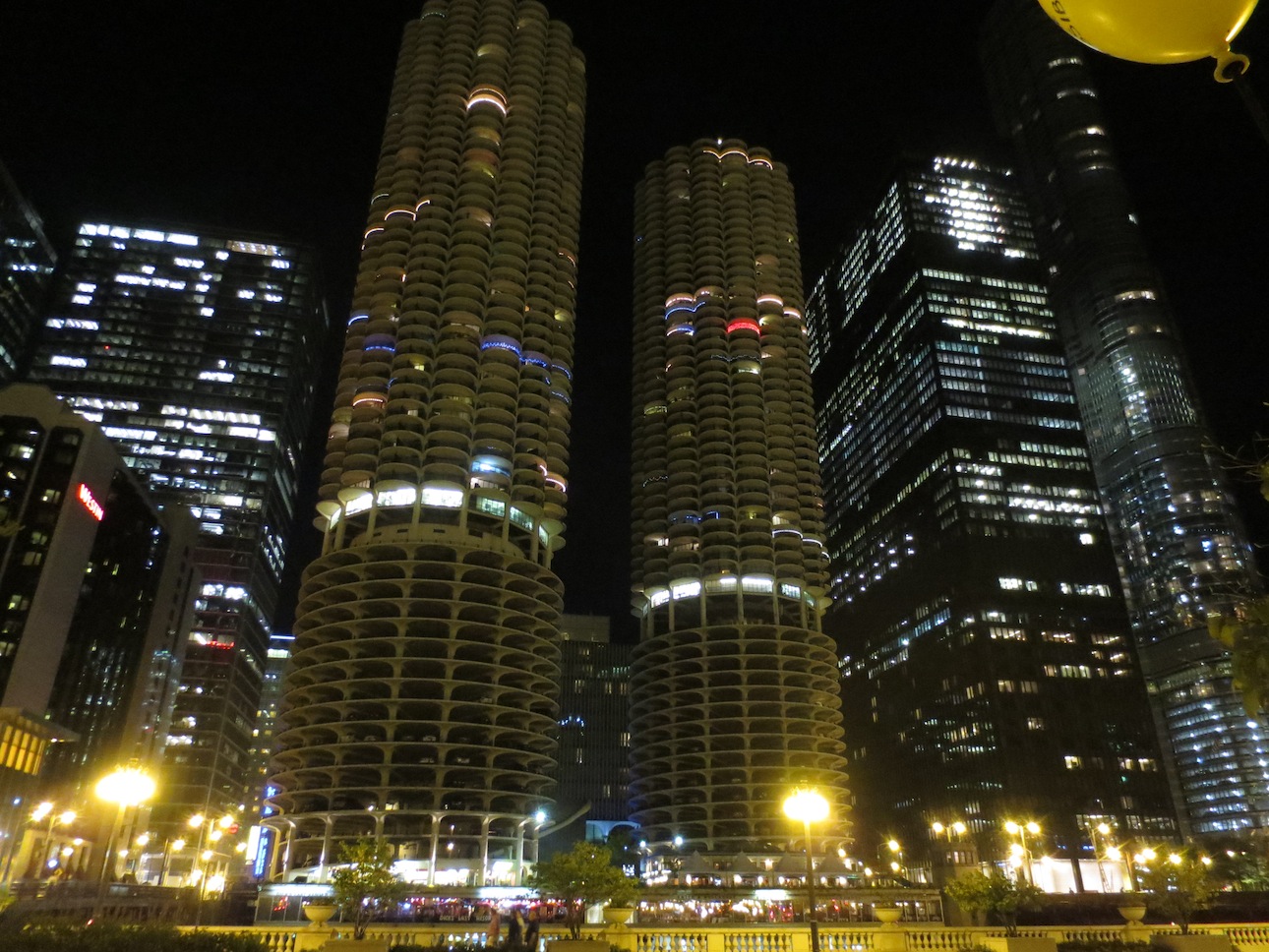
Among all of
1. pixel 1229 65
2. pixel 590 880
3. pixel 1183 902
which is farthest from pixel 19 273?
pixel 1229 65

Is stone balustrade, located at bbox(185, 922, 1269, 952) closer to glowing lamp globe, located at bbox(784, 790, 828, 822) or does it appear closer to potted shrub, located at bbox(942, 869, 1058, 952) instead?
potted shrub, located at bbox(942, 869, 1058, 952)

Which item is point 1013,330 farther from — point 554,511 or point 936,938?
point 936,938

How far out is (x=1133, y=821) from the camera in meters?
158

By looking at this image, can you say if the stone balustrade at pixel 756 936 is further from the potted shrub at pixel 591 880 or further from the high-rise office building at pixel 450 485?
the high-rise office building at pixel 450 485

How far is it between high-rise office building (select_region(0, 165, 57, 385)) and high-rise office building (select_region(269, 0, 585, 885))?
85.1 metres

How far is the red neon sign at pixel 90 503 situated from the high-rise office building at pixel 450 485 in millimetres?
28569

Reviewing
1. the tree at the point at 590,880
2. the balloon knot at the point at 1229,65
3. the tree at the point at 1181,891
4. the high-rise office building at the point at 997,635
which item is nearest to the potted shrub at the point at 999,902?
the tree at the point at 1181,891

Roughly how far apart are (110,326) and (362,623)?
128m

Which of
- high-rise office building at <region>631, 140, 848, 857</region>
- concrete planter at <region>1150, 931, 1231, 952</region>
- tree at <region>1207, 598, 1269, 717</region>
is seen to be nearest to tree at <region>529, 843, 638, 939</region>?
concrete planter at <region>1150, 931, 1231, 952</region>

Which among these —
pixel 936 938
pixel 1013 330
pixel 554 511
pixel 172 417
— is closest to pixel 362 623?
pixel 554 511

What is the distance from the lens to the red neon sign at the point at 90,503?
116 metres

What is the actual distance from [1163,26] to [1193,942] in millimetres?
35043

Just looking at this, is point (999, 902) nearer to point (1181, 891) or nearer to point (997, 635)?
point (1181, 891)

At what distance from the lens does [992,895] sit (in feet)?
116
